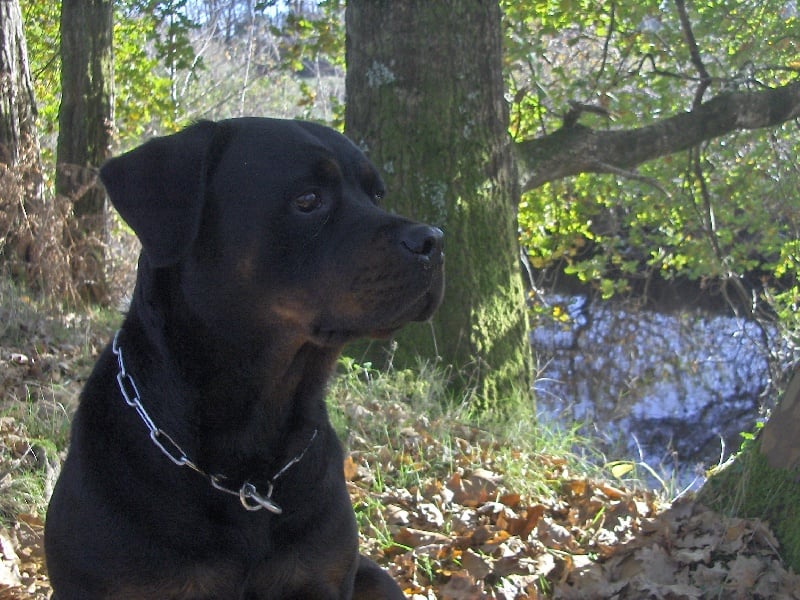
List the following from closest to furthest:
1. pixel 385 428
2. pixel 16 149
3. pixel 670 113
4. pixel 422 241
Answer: pixel 422 241
pixel 385 428
pixel 16 149
pixel 670 113

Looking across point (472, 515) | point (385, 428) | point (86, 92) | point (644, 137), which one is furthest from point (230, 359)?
point (86, 92)

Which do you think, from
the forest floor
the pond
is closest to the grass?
the forest floor

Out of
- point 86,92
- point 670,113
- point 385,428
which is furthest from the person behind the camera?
point 670,113

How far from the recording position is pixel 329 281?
2.84 metres

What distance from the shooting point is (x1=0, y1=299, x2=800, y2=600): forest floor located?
372 cm

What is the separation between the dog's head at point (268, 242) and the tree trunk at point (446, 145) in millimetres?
3313

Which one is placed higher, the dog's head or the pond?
the dog's head

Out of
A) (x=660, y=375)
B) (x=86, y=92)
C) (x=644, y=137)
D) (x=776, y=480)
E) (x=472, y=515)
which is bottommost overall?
(x=660, y=375)

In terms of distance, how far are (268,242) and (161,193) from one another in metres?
0.33

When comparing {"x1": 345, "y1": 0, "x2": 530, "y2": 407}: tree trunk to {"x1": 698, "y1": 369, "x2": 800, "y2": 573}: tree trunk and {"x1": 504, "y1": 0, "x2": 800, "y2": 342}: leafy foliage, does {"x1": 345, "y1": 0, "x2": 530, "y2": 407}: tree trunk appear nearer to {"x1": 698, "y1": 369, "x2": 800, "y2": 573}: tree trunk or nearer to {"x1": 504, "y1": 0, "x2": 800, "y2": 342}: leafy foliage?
{"x1": 504, "y1": 0, "x2": 800, "y2": 342}: leafy foliage

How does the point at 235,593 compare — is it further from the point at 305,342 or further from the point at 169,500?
the point at 305,342

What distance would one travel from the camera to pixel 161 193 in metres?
2.79

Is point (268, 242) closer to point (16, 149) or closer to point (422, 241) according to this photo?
point (422, 241)

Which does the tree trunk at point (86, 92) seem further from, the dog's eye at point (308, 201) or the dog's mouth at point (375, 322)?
the dog's mouth at point (375, 322)
